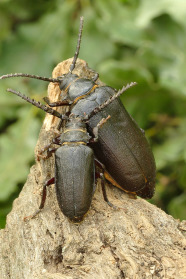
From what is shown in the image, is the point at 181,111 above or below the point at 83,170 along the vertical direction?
above

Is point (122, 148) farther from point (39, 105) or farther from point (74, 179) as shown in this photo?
point (39, 105)

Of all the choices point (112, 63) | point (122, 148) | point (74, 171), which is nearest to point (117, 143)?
point (122, 148)

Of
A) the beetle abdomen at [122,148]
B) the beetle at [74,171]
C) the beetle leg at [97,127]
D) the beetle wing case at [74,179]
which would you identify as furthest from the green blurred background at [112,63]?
the beetle wing case at [74,179]

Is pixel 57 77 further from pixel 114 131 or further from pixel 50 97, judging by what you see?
pixel 114 131

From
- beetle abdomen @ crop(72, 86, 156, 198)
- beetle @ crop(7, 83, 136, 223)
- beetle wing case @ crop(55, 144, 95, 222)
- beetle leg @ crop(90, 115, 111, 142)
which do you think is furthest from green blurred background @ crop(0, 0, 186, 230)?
beetle wing case @ crop(55, 144, 95, 222)

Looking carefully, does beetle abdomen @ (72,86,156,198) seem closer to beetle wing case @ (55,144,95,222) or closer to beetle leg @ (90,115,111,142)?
beetle leg @ (90,115,111,142)

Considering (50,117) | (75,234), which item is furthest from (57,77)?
(75,234)
